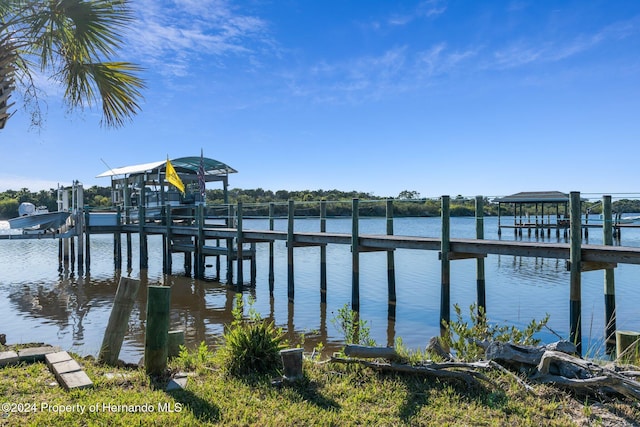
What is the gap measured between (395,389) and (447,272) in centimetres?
674

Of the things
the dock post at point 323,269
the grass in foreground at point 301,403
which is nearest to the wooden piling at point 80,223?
the dock post at point 323,269

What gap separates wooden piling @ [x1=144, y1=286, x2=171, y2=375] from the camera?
533 centimetres

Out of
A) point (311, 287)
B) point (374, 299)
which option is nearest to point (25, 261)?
point (311, 287)

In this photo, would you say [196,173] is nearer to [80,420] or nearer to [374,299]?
[374,299]

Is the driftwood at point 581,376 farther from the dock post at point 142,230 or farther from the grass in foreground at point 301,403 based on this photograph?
the dock post at point 142,230

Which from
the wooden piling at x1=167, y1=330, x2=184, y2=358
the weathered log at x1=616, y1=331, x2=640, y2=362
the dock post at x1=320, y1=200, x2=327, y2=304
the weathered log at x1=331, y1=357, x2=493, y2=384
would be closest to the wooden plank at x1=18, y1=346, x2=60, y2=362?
the wooden piling at x1=167, y1=330, x2=184, y2=358

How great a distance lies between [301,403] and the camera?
4.60 m

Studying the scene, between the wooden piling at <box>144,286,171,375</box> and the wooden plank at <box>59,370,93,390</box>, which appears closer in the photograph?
the wooden plank at <box>59,370,93,390</box>

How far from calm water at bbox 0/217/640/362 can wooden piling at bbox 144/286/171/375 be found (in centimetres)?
184

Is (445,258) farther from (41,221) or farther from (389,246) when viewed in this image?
(41,221)

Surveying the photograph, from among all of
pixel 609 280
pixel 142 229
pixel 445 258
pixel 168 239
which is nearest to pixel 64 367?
pixel 445 258

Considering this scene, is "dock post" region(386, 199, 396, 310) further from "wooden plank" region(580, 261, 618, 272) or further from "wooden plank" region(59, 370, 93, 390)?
"wooden plank" region(59, 370, 93, 390)

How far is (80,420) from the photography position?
413cm

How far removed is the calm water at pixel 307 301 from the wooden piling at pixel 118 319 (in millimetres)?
2184
